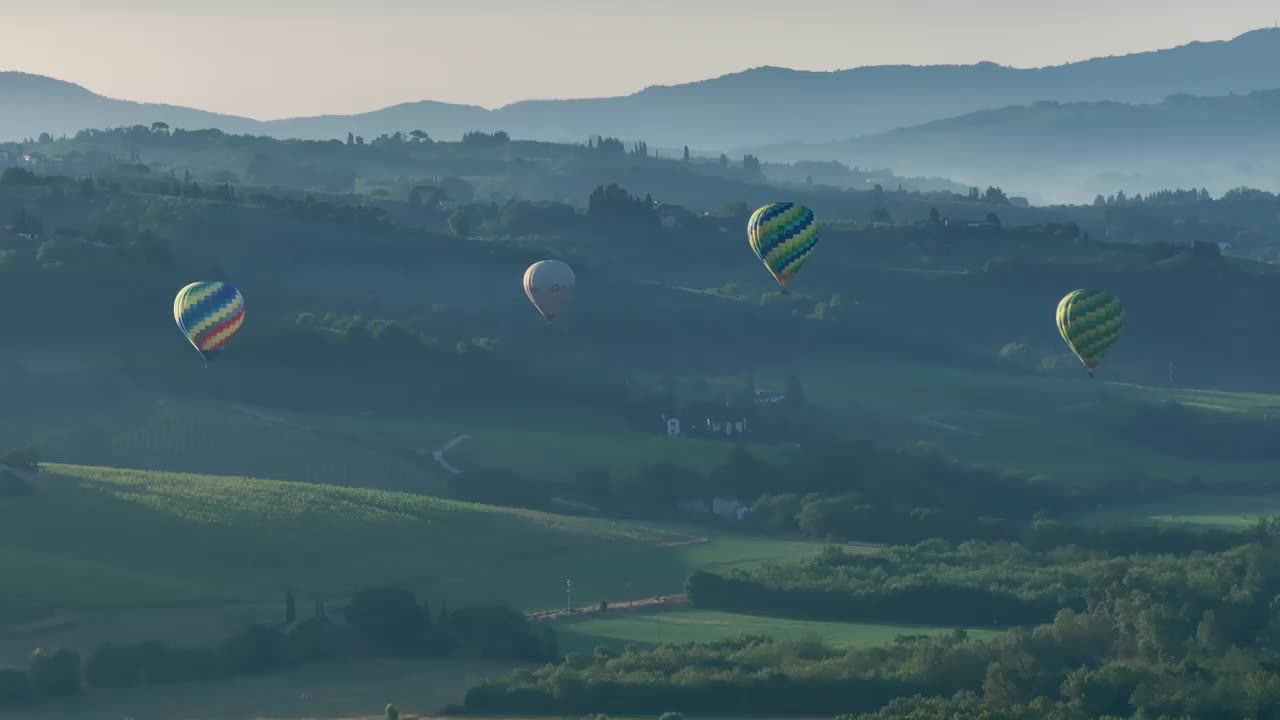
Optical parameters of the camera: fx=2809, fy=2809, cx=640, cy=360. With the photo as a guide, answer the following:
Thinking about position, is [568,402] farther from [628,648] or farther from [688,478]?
[628,648]

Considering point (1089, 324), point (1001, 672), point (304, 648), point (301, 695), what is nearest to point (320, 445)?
point (1089, 324)

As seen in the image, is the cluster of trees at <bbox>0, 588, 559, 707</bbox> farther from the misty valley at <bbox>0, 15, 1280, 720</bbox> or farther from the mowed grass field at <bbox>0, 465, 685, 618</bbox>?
the mowed grass field at <bbox>0, 465, 685, 618</bbox>

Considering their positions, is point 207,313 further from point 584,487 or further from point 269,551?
point 269,551

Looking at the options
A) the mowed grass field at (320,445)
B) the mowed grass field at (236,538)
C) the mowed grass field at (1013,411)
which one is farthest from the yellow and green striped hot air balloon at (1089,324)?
the mowed grass field at (236,538)

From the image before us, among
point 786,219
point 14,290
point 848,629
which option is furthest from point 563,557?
point 14,290

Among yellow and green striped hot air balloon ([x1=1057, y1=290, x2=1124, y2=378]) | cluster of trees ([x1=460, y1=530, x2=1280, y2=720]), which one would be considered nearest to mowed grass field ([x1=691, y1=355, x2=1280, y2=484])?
yellow and green striped hot air balloon ([x1=1057, y1=290, x2=1124, y2=378])

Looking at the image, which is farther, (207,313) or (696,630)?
(207,313)
